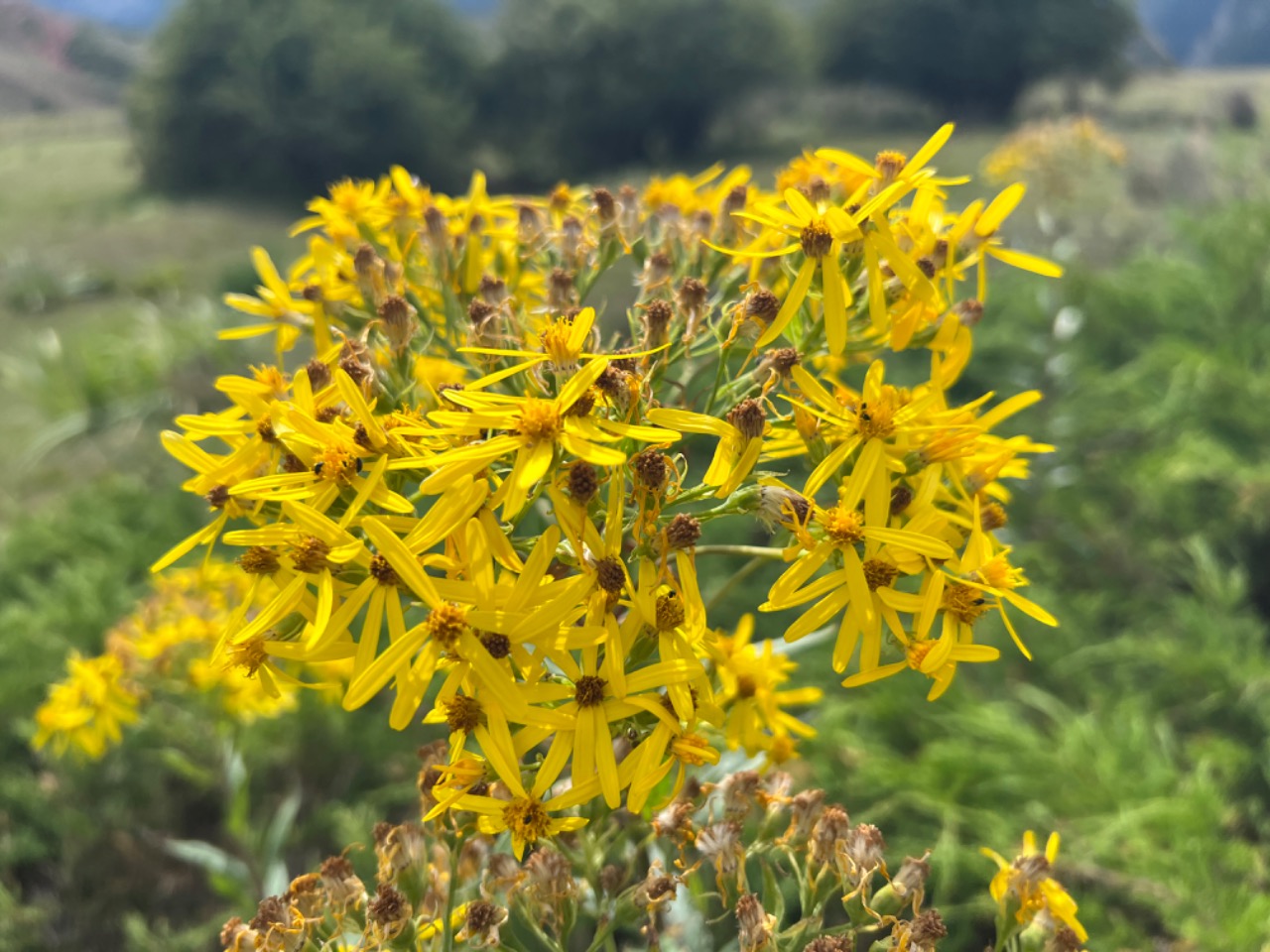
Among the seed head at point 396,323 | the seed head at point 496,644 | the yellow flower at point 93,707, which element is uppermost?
the seed head at point 396,323

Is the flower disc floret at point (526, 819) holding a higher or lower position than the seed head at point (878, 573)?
lower

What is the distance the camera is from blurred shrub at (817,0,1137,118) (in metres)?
25.3

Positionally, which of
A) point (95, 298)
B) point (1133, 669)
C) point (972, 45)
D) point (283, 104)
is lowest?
point (1133, 669)

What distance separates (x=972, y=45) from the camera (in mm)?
26016

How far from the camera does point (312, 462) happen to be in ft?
3.50

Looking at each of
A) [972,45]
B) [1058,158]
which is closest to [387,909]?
[1058,158]

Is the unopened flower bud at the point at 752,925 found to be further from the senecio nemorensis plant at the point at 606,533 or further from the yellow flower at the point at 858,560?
the yellow flower at the point at 858,560

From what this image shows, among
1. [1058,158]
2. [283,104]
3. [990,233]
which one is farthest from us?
[283,104]

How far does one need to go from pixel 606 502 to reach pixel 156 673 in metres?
2.33

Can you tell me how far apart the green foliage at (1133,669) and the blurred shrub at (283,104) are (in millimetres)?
21665

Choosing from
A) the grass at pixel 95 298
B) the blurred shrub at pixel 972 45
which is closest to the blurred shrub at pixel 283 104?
the grass at pixel 95 298

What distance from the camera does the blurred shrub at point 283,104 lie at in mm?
23203

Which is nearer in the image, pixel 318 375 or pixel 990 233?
pixel 318 375

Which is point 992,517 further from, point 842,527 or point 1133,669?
point 1133,669
